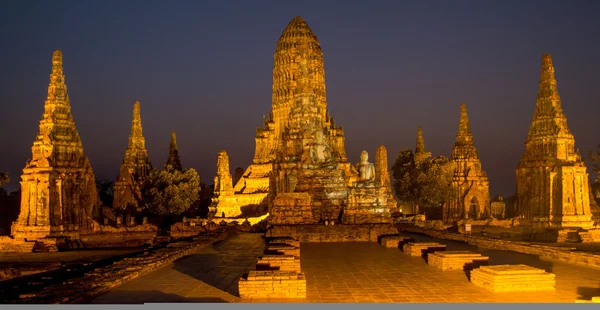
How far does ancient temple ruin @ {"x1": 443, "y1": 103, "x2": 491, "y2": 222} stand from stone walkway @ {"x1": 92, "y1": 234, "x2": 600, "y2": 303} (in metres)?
20.1

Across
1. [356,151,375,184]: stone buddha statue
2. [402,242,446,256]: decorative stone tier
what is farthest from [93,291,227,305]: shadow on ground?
[356,151,375,184]: stone buddha statue

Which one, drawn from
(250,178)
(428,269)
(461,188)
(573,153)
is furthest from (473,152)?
(428,269)

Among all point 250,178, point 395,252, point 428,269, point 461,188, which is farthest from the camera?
point 250,178

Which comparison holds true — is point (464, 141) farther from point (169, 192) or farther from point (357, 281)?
point (357, 281)

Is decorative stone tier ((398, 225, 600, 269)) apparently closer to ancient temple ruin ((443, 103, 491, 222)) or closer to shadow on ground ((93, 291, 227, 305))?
shadow on ground ((93, 291, 227, 305))

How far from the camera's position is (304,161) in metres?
23.3

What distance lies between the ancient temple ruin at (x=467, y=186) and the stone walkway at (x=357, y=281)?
20.1 meters

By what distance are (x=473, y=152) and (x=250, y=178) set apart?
1495 centimetres

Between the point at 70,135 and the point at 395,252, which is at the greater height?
the point at 70,135

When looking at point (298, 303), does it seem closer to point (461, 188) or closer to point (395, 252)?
point (395, 252)

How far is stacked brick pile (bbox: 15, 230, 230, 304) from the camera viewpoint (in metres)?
6.41

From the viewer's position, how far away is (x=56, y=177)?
73.6 ft

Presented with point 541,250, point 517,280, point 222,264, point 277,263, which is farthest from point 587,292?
point 222,264

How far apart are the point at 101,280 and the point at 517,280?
5.05 m
